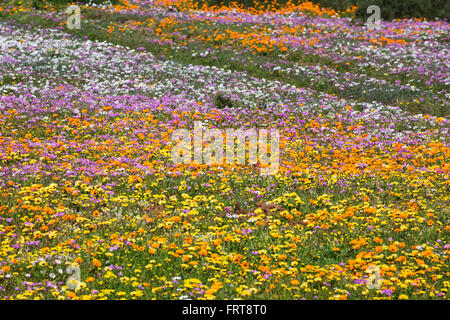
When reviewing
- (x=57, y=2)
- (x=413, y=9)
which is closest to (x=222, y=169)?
(x=57, y=2)

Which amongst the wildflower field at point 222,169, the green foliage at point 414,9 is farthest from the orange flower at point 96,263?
the green foliage at point 414,9

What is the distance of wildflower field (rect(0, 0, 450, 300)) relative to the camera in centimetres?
632

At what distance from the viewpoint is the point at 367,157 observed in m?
11.7

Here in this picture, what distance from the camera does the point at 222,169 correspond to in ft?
34.6

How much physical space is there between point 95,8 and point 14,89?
48.5ft

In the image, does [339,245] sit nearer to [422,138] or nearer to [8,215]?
[8,215]

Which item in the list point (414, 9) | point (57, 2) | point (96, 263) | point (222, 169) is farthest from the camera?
point (57, 2)

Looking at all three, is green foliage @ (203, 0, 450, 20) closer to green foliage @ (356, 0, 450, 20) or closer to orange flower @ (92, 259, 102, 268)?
green foliage @ (356, 0, 450, 20)

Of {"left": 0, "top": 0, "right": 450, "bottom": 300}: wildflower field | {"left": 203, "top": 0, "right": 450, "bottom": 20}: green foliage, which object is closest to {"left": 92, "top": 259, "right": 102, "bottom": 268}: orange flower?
{"left": 0, "top": 0, "right": 450, "bottom": 300}: wildflower field

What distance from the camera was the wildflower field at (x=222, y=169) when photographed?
20.7 ft

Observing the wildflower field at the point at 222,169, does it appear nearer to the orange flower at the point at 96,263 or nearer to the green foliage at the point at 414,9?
the orange flower at the point at 96,263

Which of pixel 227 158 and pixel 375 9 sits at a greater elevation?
pixel 375 9

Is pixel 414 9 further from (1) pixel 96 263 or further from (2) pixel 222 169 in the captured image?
(1) pixel 96 263
